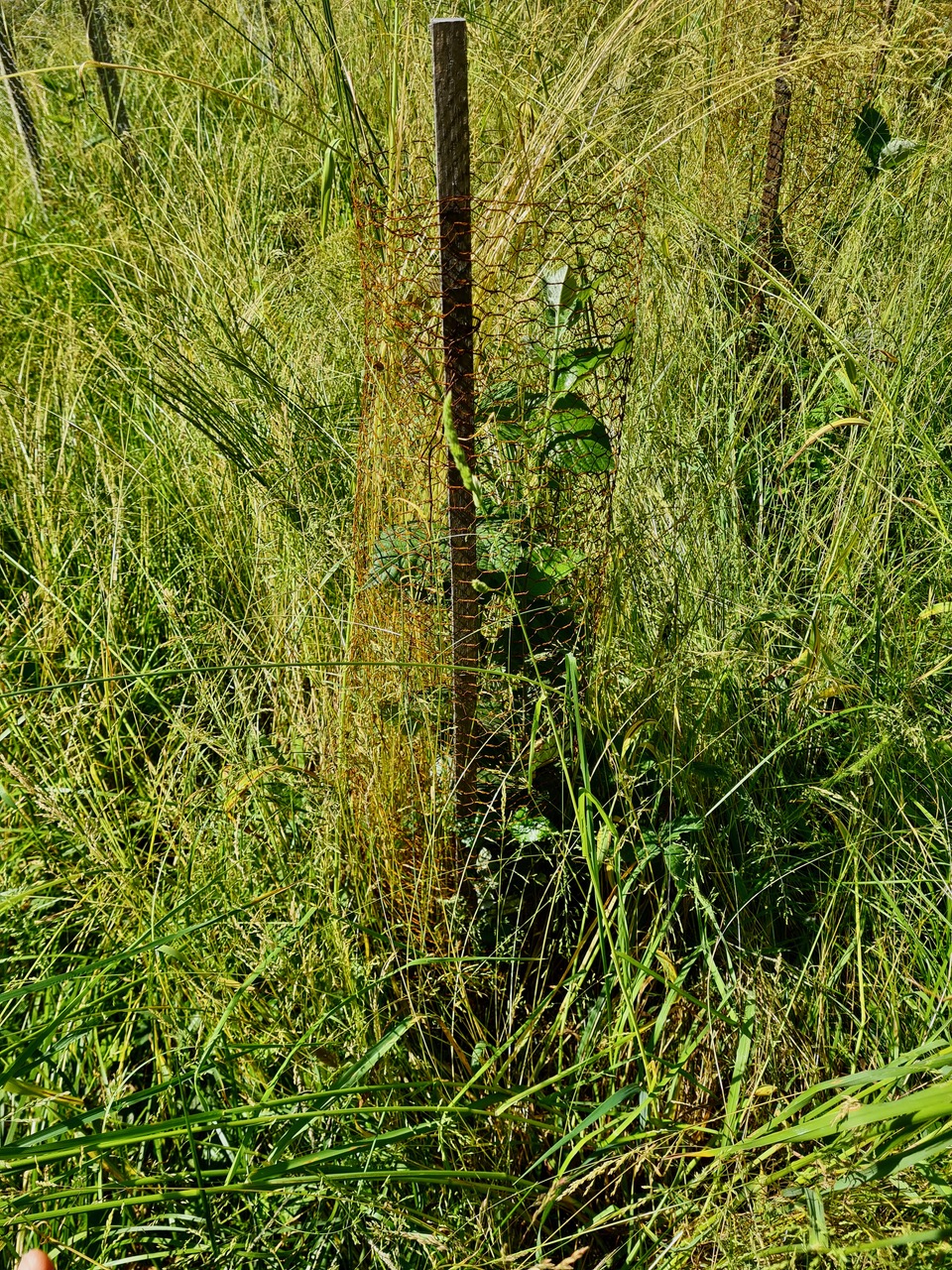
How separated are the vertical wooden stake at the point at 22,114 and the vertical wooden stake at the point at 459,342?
97.3 inches

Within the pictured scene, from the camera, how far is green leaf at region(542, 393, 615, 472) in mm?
1378

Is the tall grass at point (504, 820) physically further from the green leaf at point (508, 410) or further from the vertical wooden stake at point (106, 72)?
the vertical wooden stake at point (106, 72)

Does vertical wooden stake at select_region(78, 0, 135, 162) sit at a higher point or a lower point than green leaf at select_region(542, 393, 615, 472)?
higher

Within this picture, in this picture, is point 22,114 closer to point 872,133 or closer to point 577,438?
point 872,133

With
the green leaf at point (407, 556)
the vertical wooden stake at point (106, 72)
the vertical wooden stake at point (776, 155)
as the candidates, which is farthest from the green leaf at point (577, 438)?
the vertical wooden stake at point (106, 72)

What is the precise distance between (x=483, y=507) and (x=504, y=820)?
46cm

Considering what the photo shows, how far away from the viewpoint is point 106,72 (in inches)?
126

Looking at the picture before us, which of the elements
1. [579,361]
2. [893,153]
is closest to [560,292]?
[579,361]

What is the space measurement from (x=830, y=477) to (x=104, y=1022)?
5.57ft

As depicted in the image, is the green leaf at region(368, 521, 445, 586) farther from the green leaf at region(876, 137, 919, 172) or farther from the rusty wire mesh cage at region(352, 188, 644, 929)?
the green leaf at region(876, 137, 919, 172)

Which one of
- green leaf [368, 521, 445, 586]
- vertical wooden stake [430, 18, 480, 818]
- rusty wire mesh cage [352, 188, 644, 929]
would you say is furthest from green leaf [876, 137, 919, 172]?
green leaf [368, 521, 445, 586]

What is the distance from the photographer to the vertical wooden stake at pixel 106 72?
9.95 feet

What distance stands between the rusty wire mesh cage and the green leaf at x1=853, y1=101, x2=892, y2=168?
4.07ft

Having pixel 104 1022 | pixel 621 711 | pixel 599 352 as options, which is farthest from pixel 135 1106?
pixel 599 352
